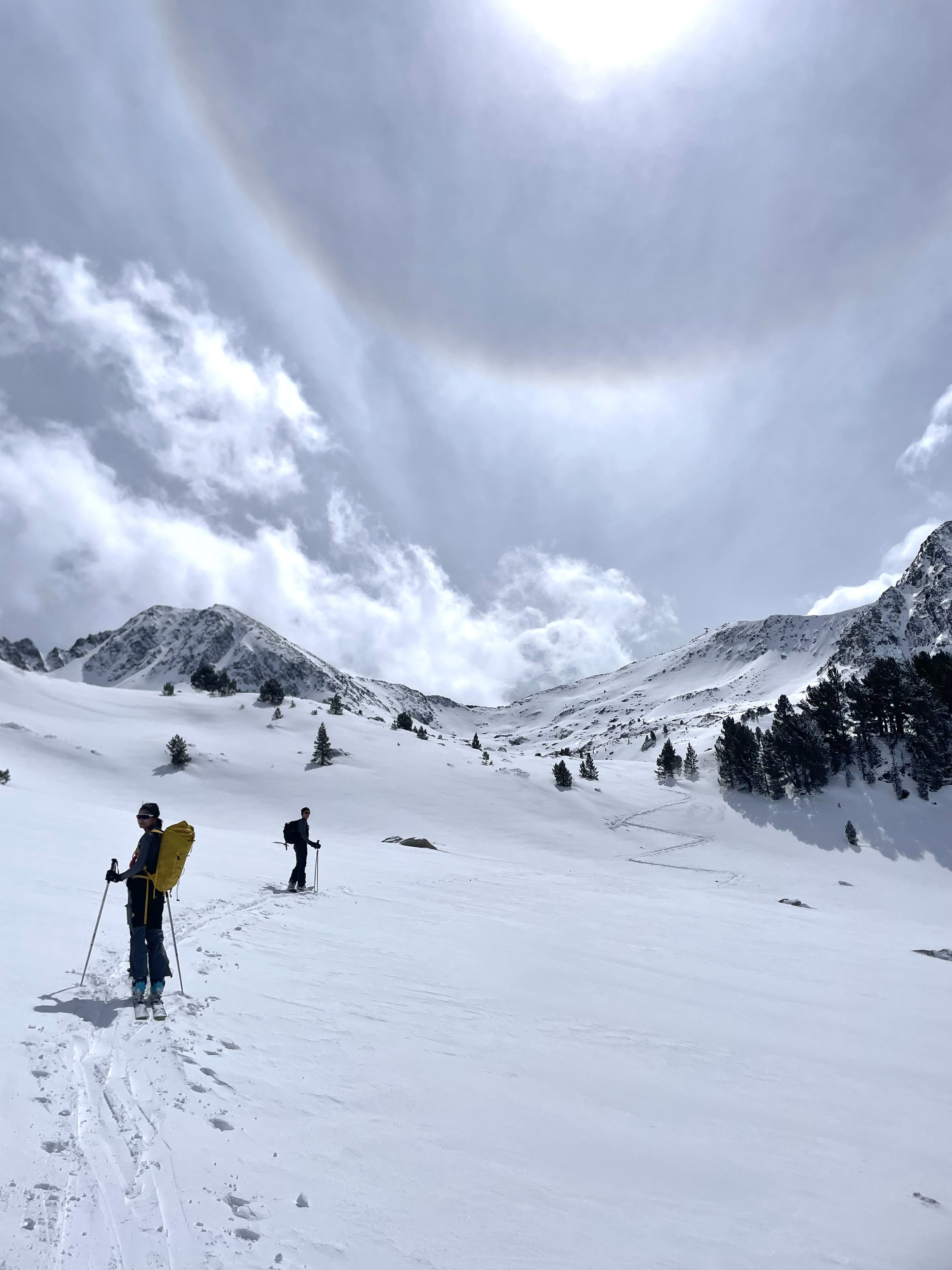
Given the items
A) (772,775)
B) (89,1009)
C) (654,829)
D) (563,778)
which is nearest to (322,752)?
(563,778)

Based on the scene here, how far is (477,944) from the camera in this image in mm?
10016

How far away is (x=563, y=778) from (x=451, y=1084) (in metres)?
44.6

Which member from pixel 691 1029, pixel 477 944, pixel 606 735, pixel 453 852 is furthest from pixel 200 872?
pixel 606 735

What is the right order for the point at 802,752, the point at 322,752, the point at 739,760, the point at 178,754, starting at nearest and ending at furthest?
the point at 178,754, the point at 322,752, the point at 802,752, the point at 739,760

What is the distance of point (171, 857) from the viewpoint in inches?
262

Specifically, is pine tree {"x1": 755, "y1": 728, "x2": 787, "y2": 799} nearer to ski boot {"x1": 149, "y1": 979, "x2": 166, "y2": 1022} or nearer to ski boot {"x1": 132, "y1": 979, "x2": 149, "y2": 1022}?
ski boot {"x1": 149, "y1": 979, "x2": 166, "y2": 1022}

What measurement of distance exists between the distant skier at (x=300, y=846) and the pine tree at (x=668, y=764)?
47.1 m

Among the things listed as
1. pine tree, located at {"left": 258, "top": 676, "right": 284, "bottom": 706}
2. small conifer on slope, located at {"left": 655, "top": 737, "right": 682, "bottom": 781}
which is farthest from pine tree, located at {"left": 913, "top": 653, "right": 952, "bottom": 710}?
pine tree, located at {"left": 258, "top": 676, "right": 284, "bottom": 706}

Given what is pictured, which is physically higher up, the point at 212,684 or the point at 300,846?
the point at 212,684

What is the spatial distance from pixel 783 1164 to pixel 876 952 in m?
12.3

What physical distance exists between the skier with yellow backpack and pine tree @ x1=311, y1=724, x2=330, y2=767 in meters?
39.9

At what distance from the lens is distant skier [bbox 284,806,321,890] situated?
1348 cm

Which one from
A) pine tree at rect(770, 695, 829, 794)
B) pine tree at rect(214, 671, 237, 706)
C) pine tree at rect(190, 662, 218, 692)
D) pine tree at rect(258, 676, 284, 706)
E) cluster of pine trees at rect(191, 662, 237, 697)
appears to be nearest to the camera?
pine tree at rect(770, 695, 829, 794)

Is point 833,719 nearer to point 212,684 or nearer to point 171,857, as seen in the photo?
point 171,857
